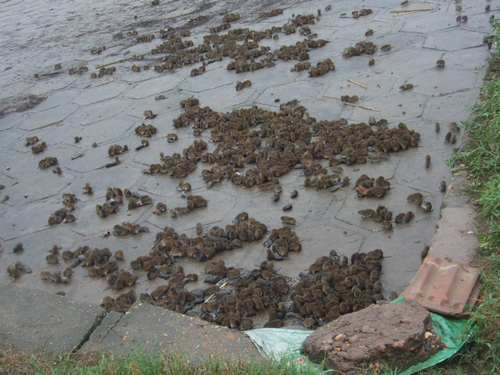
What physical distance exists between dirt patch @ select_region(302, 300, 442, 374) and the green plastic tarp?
41 mm

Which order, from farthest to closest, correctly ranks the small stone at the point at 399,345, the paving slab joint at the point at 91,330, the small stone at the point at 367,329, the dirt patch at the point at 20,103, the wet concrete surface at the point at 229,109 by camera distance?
the dirt patch at the point at 20,103 < the wet concrete surface at the point at 229,109 < the paving slab joint at the point at 91,330 < the small stone at the point at 367,329 < the small stone at the point at 399,345

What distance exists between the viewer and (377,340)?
8.51ft

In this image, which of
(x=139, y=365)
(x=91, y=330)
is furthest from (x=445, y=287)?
(x=91, y=330)

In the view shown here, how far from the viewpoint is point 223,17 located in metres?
9.70

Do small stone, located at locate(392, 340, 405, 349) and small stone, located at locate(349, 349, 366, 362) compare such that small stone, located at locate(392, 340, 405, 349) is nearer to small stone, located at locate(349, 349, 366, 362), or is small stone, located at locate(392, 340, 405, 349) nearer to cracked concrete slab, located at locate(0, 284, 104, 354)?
small stone, located at locate(349, 349, 366, 362)

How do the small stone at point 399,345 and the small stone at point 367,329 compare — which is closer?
the small stone at point 399,345

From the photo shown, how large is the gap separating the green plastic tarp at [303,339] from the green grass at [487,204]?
8 centimetres

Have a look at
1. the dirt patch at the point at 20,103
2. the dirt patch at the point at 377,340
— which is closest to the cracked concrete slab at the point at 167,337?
the dirt patch at the point at 377,340

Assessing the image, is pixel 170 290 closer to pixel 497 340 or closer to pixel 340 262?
pixel 340 262

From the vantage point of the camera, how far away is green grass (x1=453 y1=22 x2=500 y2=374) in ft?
8.41

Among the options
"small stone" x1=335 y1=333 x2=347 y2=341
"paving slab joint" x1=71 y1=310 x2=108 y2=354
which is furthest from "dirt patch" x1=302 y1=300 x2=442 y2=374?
"paving slab joint" x1=71 y1=310 x2=108 y2=354

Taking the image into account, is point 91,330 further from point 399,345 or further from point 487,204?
point 487,204

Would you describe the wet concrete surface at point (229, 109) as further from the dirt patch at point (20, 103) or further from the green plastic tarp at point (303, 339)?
the green plastic tarp at point (303, 339)

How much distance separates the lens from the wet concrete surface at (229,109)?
4125 millimetres
